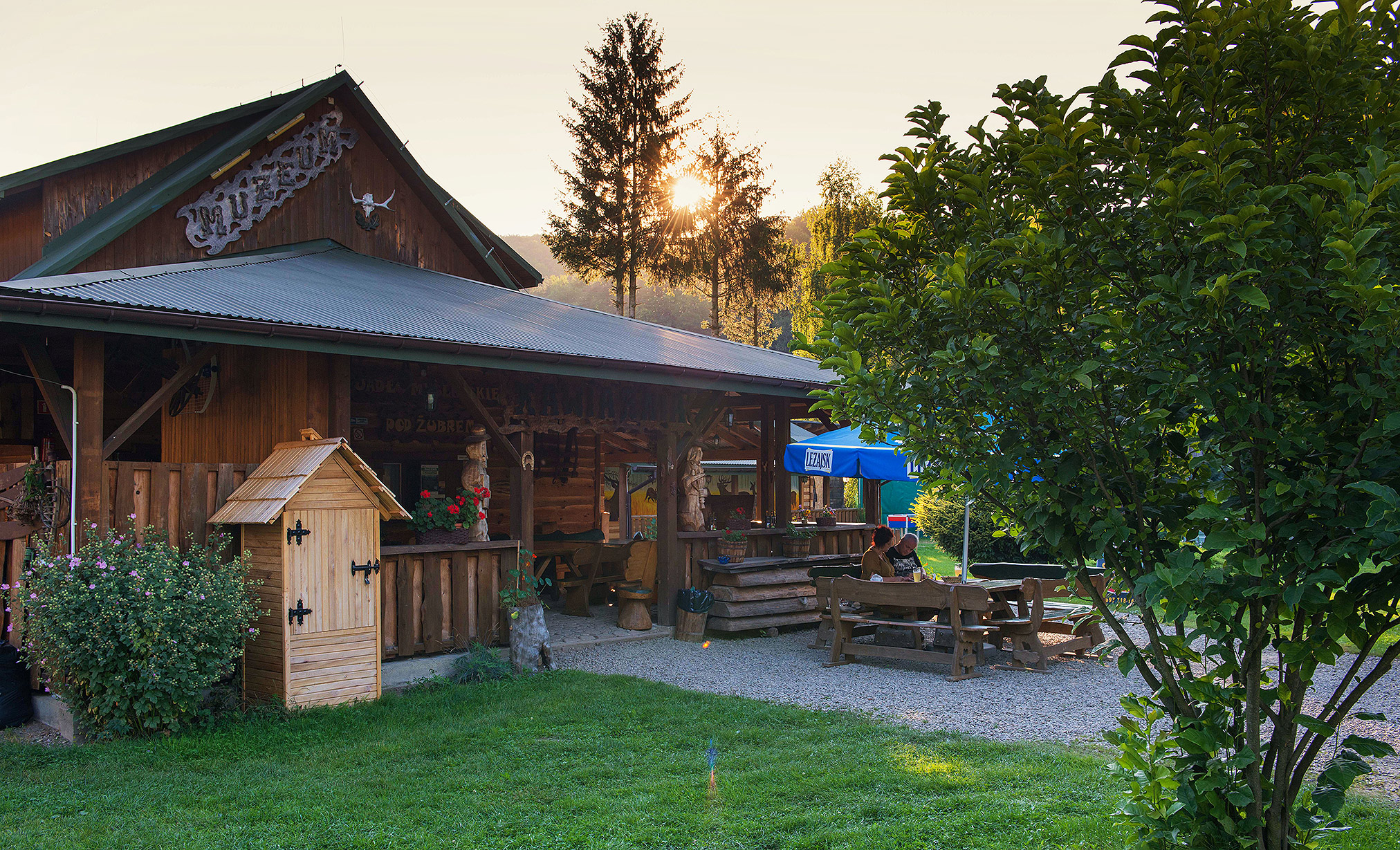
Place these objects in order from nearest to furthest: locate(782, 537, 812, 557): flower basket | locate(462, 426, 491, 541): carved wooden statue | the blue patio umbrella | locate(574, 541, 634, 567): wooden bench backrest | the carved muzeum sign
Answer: locate(462, 426, 491, 541): carved wooden statue, the carved muzeum sign, the blue patio umbrella, locate(782, 537, 812, 557): flower basket, locate(574, 541, 634, 567): wooden bench backrest

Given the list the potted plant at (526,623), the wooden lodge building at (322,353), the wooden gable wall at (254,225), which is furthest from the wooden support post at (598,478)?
the potted plant at (526,623)

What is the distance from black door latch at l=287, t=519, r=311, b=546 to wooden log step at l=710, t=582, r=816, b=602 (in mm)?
5306

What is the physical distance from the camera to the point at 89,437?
281 inches

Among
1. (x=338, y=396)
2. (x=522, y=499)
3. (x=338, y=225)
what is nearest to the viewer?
(x=338, y=396)

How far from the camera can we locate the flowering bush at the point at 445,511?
907cm

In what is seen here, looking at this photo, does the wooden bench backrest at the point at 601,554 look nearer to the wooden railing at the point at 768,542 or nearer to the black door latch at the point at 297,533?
the wooden railing at the point at 768,542

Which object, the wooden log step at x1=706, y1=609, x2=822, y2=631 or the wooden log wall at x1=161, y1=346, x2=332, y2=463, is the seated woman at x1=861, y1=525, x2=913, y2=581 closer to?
the wooden log step at x1=706, y1=609, x2=822, y2=631

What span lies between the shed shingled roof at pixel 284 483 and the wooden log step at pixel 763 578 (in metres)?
4.55

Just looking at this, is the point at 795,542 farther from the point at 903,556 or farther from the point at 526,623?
the point at 526,623

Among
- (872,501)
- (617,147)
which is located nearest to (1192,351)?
(872,501)

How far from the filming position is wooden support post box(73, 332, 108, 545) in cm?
707

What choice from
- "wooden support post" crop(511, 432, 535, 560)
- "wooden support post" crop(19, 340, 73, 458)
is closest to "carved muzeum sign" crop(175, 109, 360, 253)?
"wooden support post" crop(19, 340, 73, 458)

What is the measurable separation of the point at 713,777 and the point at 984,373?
3388 mm

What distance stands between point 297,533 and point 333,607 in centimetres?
68
